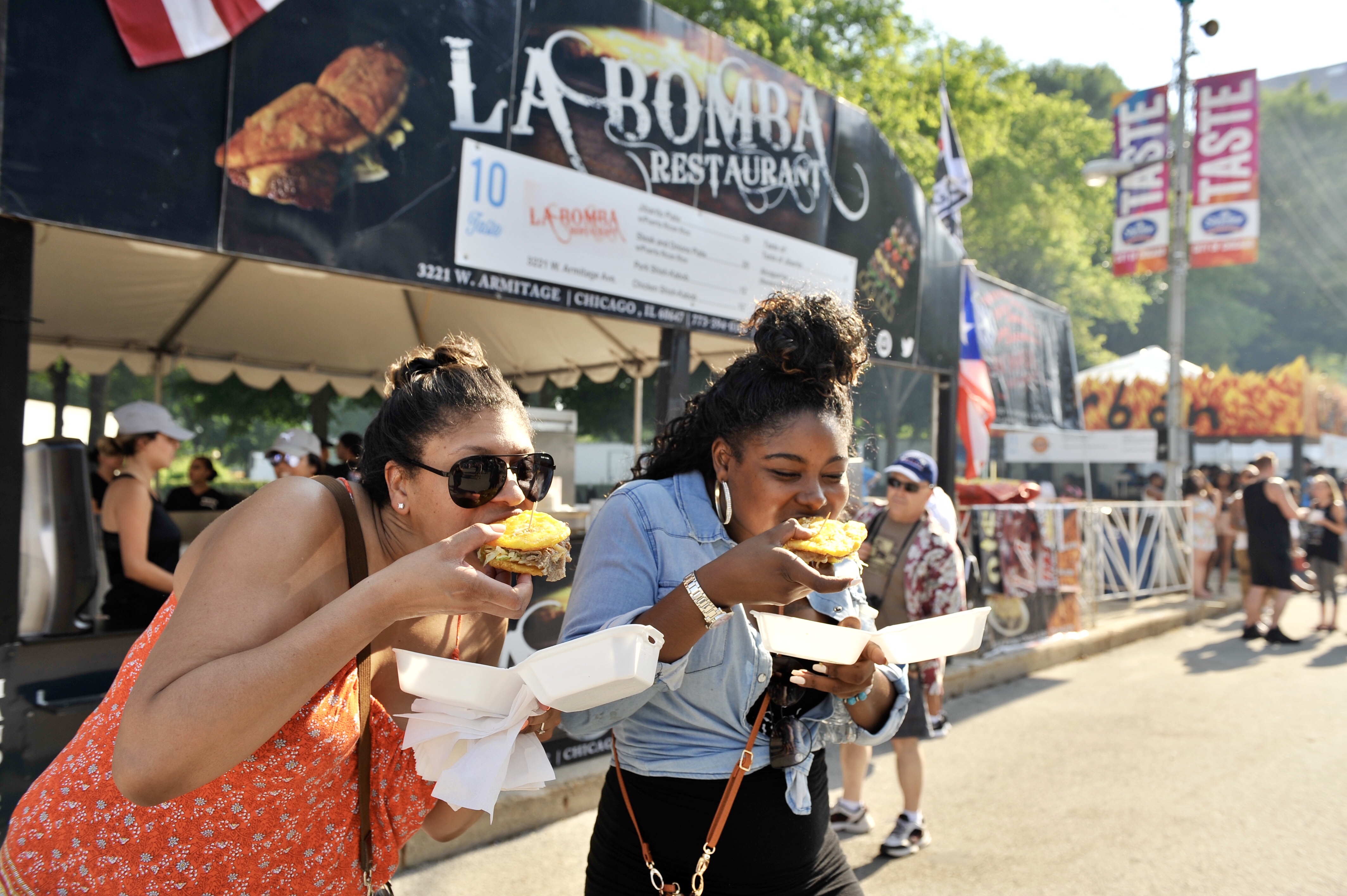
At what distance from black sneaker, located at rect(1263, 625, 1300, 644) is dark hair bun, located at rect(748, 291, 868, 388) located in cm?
1085

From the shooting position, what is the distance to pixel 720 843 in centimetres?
196

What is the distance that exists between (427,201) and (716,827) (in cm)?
388

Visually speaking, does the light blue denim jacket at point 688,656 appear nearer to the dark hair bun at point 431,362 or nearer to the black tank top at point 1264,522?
the dark hair bun at point 431,362

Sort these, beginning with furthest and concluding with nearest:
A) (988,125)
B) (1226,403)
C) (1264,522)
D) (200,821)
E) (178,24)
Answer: (988,125) → (1226,403) → (1264,522) → (178,24) → (200,821)

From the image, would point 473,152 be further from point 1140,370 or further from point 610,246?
point 1140,370

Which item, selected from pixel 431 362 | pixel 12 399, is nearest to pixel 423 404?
pixel 431 362

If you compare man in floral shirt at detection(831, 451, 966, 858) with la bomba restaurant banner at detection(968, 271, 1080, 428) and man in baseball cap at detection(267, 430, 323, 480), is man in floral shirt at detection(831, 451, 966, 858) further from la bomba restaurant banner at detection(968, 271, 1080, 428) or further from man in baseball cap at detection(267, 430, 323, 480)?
la bomba restaurant banner at detection(968, 271, 1080, 428)

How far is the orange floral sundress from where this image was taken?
139 centimetres

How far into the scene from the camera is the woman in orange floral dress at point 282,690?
1276 mm

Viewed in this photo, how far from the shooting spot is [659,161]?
19.0 ft

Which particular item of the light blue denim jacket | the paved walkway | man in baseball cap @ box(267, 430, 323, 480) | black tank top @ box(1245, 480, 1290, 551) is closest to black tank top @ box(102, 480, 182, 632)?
the paved walkway

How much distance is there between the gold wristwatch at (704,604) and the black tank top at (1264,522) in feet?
37.4

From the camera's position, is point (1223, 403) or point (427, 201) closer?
point (427, 201)

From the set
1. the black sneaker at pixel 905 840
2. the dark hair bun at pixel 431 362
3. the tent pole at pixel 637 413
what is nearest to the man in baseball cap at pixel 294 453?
the tent pole at pixel 637 413
